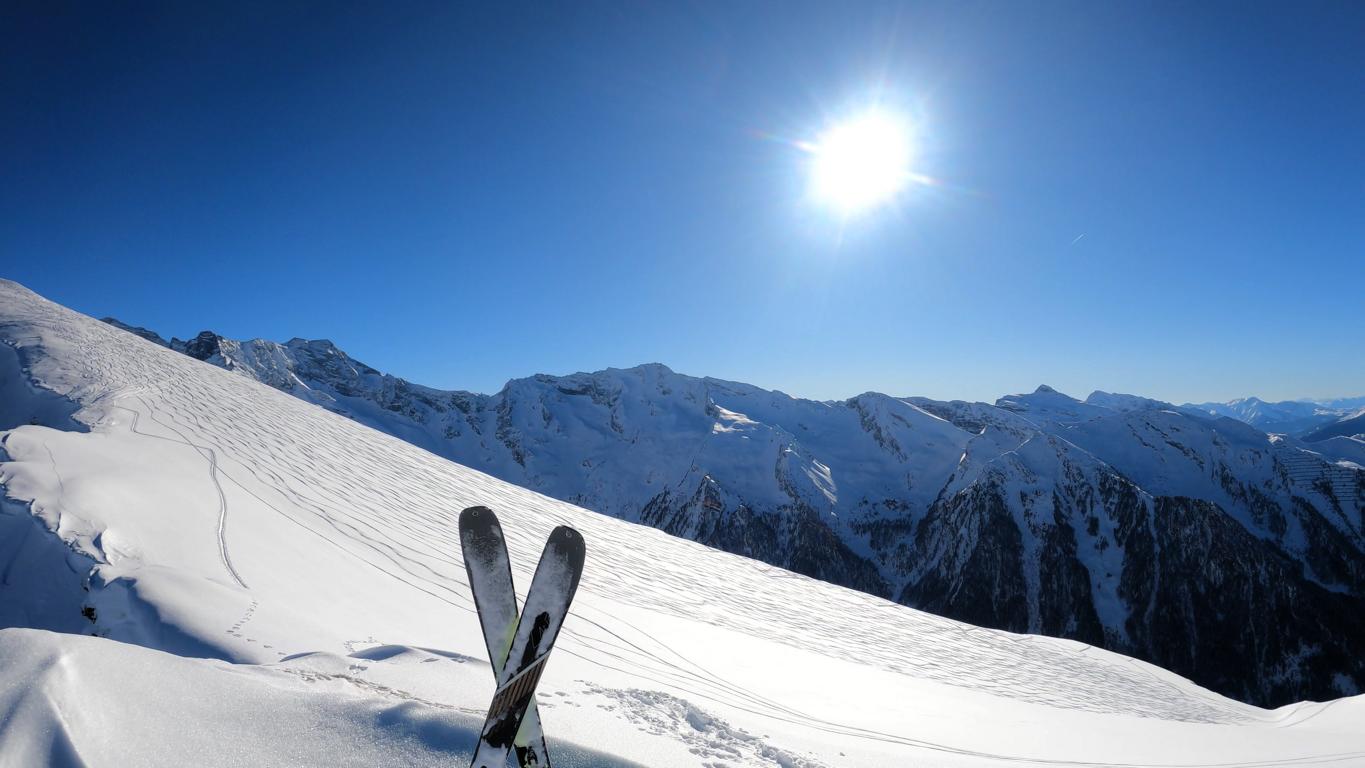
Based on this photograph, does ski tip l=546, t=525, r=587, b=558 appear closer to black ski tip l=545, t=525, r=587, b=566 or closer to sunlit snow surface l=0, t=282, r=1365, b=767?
black ski tip l=545, t=525, r=587, b=566

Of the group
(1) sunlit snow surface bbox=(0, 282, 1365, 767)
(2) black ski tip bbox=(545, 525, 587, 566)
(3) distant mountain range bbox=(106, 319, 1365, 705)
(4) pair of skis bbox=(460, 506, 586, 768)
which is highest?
(3) distant mountain range bbox=(106, 319, 1365, 705)

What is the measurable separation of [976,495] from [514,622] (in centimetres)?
13308

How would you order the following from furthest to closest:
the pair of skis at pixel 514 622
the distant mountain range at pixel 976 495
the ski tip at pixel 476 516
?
the distant mountain range at pixel 976 495, the ski tip at pixel 476 516, the pair of skis at pixel 514 622

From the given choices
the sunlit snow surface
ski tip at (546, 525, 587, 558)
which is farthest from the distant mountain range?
ski tip at (546, 525, 587, 558)

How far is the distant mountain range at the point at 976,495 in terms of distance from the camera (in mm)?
98000

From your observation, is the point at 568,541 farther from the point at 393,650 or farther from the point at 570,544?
the point at 393,650

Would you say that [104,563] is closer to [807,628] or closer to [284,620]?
[284,620]

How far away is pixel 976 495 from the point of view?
118250mm

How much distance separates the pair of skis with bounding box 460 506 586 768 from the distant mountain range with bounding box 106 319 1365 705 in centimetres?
12437

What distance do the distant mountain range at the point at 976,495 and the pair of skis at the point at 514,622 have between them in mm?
124372

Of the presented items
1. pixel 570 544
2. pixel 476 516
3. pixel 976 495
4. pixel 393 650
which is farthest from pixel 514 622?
pixel 976 495

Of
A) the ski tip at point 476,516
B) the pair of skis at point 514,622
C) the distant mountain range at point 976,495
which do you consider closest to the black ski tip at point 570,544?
Answer: the pair of skis at point 514,622

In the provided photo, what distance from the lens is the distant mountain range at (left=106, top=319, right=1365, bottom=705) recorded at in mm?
98000

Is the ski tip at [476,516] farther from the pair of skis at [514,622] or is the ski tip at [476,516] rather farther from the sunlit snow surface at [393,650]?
the sunlit snow surface at [393,650]
